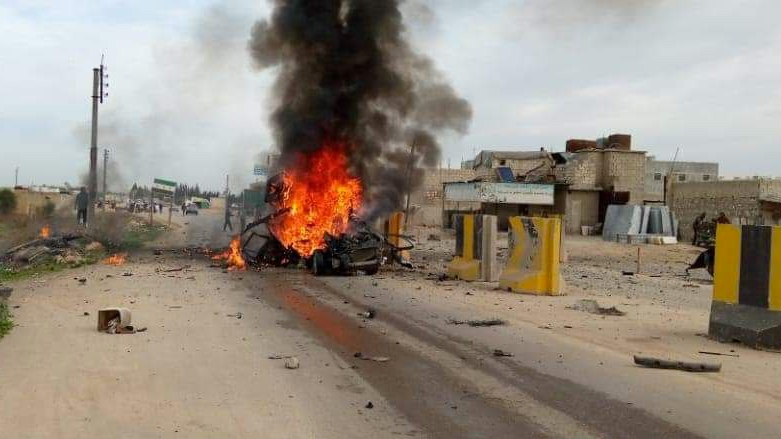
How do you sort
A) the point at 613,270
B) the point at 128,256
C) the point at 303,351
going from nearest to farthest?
1. the point at 303,351
2. the point at 613,270
3. the point at 128,256

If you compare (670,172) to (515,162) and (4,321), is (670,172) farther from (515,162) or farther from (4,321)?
(4,321)

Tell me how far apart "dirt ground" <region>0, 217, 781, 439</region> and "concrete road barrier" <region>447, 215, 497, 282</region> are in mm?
2267

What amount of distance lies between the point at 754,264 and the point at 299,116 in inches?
547

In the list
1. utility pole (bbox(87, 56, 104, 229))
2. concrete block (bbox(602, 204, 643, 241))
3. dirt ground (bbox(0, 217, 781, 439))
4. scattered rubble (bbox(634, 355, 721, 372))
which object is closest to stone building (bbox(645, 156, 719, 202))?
concrete block (bbox(602, 204, 643, 241))

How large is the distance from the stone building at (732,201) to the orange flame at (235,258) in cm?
2212

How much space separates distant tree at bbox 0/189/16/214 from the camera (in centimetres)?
3516

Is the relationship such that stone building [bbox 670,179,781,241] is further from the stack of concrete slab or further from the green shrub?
the green shrub

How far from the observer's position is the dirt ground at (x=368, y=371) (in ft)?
16.3

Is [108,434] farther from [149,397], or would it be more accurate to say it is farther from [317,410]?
[317,410]

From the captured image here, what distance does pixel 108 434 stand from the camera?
4613mm

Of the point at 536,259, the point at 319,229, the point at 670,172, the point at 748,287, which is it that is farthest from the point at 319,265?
the point at 670,172

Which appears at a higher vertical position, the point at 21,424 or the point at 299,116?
the point at 299,116

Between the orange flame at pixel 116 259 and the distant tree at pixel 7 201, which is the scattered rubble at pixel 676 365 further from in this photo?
the distant tree at pixel 7 201

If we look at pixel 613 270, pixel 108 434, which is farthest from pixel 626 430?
pixel 613 270
